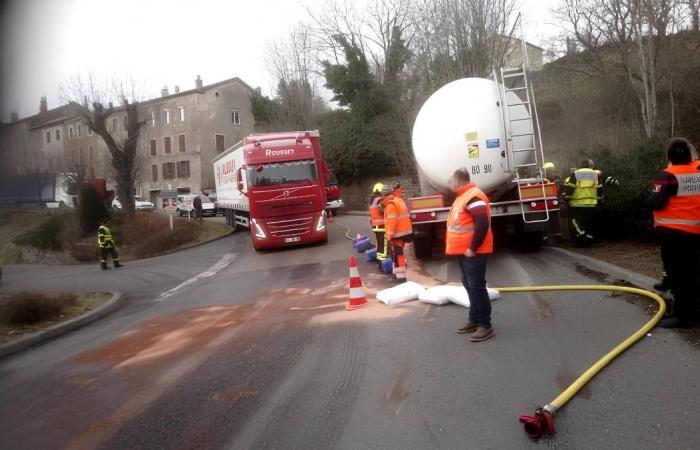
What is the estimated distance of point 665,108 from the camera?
22.1 meters

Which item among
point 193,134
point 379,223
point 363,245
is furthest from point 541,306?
point 193,134

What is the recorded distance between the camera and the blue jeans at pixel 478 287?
5625 mm

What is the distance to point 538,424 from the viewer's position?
3559 mm

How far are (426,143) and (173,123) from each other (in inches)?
1879

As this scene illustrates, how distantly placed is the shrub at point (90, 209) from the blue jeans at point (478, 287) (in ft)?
76.5

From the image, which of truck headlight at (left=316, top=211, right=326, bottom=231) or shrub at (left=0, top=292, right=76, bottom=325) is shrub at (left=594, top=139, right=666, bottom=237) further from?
shrub at (left=0, top=292, right=76, bottom=325)

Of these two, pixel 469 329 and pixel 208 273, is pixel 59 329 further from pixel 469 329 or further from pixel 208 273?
pixel 469 329

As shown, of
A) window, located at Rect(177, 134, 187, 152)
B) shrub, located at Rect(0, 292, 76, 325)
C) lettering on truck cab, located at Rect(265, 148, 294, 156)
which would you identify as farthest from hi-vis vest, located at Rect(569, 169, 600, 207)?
window, located at Rect(177, 134, 187, 152)

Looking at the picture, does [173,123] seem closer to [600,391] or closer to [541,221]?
[541,221]

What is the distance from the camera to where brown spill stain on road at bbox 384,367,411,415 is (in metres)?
4.25

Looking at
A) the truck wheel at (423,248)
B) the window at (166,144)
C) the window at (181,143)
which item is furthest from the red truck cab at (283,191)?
the window at (166,144)

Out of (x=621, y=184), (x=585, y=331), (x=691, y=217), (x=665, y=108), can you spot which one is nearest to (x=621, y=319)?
(x=585, y=331)

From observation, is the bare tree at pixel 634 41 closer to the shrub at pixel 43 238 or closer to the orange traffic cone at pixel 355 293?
the orange traffic cone at pixel 355 293

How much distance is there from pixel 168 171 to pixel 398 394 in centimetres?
5455
